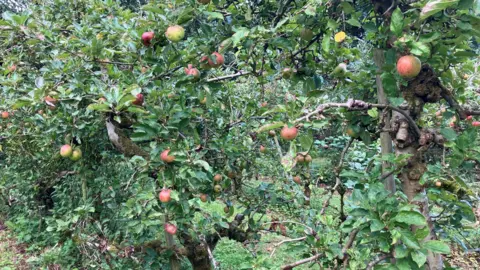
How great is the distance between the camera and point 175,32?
131 cm

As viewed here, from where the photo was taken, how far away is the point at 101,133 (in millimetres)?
2006

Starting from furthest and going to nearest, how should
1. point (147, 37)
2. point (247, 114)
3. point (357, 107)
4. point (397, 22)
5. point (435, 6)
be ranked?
point (247, 114)
point (147, 37)
point (357, 107)
point (397, 22)
point (435, 6)

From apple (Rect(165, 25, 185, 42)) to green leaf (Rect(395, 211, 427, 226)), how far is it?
950 millimetres

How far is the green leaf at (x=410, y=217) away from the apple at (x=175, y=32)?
950 mm

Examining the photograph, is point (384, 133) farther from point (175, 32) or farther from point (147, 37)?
point (147, 37)

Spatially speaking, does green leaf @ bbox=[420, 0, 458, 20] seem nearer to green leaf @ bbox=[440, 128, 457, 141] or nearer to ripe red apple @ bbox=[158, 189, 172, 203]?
green leaf @ bbox=[440, 128, 457, 141]

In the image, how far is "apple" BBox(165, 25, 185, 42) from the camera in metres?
1.31

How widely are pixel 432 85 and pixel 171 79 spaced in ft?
3.33

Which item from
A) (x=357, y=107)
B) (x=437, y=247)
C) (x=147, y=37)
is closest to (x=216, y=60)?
(x=147, y=37)

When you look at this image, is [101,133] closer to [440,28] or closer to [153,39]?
[153,39]

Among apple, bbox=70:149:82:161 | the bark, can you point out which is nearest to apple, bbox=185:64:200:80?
the bark

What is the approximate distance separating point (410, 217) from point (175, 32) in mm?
1000

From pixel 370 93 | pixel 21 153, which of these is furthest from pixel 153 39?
pixel 21 153

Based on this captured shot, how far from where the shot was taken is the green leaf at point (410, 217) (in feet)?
2.79
